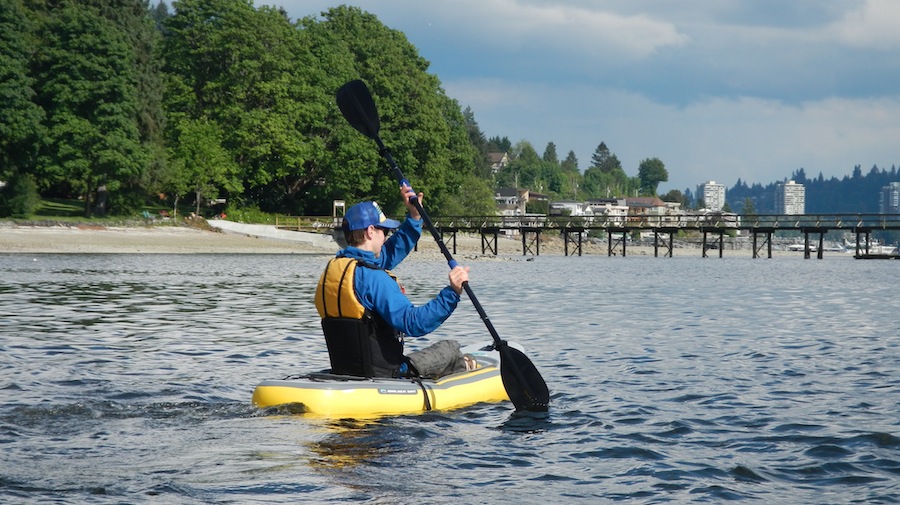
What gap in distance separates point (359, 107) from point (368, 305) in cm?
436

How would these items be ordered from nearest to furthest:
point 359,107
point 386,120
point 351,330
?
point 351,330
point 359,107
point 386,120

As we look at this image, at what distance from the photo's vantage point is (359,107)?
41.5ft

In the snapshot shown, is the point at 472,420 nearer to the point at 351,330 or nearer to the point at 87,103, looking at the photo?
the point at 351,330

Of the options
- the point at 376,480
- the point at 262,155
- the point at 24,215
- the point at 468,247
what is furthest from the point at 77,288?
the point at 468,247

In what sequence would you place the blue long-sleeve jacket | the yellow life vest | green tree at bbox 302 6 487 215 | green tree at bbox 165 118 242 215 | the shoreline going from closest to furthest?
the blue long-sleeve jacket < the yellow life vest < the shoreline < green tree at bbox 165 118 242 215 < green tree at bbox 302 6 487 215

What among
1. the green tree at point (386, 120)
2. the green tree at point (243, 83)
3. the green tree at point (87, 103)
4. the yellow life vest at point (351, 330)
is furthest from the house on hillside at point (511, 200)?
the yellow life vest at point (351, 330)

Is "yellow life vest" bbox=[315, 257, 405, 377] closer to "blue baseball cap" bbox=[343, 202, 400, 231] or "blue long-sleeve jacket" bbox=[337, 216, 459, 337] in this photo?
"blue long-sleeve jacket" bbox=[337, 216, 459, 337]

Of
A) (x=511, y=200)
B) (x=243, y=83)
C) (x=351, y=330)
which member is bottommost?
(x=351, y=330)

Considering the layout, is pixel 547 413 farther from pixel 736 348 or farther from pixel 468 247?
pixel 468 247

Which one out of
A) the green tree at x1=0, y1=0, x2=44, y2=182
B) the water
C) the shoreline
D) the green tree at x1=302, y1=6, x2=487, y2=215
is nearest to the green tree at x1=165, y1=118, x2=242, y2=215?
the shoreline

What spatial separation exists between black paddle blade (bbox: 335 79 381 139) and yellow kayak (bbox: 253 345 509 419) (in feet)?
12.9

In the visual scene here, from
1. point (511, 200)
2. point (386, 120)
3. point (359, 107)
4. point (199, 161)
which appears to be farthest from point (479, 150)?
point (359, 107)

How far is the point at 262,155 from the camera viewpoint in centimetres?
6306

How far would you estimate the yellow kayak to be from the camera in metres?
9.13
